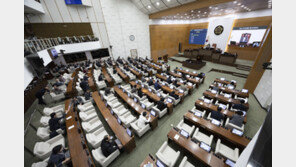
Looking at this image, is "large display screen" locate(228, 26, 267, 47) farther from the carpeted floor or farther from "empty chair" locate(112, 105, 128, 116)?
"empty chair" locate(112, 105, 128, 116)

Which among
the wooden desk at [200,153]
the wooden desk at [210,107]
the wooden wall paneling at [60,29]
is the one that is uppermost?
the wooden wall paneling at [60,29]

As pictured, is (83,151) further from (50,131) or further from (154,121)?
(154,121)

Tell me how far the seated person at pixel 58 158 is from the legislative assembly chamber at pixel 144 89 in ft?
0.11

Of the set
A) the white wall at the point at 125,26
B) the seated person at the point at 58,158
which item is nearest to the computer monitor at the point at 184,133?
the seated person at the point at 58,158

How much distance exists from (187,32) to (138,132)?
63.2 feet

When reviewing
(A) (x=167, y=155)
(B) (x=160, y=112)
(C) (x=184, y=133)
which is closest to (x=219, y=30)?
(B) (x=160, y=112)

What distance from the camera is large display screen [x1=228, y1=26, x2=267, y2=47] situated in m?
10.8

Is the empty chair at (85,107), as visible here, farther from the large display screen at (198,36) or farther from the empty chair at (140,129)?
the large display screen at (198,36)

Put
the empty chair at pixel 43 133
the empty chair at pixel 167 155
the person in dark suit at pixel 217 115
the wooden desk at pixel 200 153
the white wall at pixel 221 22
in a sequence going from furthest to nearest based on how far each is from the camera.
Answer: the white wall at pixel 221 22 < the person in dark suit at pixel 217 115 < the empty chair at pixel 43 133 < the empty chair at pixel 167 155 < the wooden desk at pixel 200 153

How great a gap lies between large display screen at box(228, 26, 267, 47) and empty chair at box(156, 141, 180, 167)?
14845 millimetres

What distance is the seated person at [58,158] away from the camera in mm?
3393

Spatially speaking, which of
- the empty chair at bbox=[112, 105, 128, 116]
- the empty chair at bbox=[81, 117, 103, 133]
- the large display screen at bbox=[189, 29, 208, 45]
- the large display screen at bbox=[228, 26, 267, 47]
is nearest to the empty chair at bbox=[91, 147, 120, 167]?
the empty chair at bbox=[81, 117, 103, 133]

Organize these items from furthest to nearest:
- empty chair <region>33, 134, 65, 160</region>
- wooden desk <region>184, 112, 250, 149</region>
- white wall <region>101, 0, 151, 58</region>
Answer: white wall <region>101, 0, 151, 58</region>, empty chair <region>33, 134, 65, 160</region>, wooden desk <region>184, 112, 250, 149</region>

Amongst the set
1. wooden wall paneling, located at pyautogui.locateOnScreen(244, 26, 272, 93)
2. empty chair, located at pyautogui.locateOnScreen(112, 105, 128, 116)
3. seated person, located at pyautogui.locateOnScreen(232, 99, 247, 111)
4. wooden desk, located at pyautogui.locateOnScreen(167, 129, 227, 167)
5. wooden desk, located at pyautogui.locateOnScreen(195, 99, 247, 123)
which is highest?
wooden wall paneling, located at pyautogui.locateOnScreen(244, 26, 272, 93)
